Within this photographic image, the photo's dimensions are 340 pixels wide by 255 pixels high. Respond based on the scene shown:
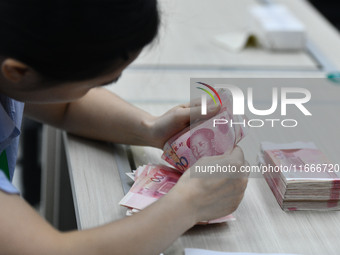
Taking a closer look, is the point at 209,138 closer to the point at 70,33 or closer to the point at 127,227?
the point at 127,227

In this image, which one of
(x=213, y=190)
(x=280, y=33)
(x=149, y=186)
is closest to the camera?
(x=213, y=190)

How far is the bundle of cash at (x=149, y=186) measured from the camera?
1.01 metres

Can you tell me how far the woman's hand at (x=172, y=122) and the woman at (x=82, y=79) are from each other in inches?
6.8

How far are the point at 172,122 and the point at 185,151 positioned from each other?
0.11m

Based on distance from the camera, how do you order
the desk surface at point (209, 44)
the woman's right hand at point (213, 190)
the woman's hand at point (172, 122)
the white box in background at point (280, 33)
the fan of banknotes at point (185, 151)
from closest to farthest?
the woman's right hand at point (213, 190), the fan of banknotes at point (185, 151), the woman's hand at point (172, 122), the desk surface at point (209, 44), the white box in background at point (280, 33)

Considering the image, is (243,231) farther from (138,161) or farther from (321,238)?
(138,161)

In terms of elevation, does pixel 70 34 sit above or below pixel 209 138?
above

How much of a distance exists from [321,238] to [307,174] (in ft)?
0.44

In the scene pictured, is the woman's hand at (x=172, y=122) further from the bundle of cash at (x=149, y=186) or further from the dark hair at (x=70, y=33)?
the dark hair at (x=70, y=33)

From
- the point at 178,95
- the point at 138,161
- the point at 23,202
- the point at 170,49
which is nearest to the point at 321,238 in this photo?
the point at 138,161

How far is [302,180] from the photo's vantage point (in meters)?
1.04

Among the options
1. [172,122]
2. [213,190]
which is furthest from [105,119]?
[213,190]

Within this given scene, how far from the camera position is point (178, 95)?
1566mm

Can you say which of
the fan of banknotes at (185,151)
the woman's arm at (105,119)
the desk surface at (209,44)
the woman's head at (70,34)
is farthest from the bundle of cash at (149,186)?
the desk surface at (209,44)
